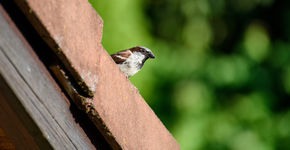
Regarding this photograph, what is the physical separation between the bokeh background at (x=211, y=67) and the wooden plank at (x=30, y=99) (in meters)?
3.74

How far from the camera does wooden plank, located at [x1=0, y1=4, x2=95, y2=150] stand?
115 cm

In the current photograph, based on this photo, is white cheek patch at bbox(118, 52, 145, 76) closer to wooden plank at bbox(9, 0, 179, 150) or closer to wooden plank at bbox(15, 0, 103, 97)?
wooden plank at bbox(9, 0, 179, 150)

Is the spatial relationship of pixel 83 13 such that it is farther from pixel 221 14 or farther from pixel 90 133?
pixel 221 14

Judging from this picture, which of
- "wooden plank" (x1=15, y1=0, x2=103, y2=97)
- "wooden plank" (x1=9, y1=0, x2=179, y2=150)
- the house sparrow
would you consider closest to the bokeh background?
the house sparrow

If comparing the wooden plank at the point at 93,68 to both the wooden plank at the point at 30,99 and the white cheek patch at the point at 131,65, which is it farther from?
the white cheek patch at the point at 131,65

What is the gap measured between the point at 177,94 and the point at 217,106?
515 millimetres

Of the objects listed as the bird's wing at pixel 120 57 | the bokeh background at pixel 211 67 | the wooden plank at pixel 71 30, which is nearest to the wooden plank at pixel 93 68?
the wooden plank at pixel 71 30

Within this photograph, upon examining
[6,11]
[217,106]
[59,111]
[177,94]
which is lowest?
[217,106]

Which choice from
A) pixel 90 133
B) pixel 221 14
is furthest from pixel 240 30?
pixel 90 133

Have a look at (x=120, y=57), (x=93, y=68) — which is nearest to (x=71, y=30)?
(x=93, y=68)

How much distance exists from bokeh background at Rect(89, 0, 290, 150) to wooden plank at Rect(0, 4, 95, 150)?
3.74 metres

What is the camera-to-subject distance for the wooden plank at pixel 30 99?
1.15 metres

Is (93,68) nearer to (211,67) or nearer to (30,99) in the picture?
(30,99)

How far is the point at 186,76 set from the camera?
5.77m
